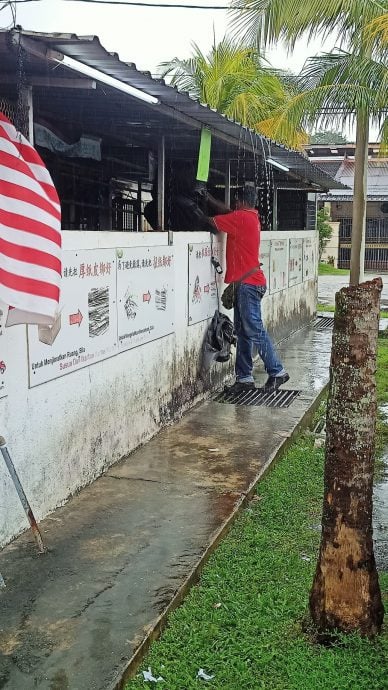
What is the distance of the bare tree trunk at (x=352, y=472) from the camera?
11.1 ft

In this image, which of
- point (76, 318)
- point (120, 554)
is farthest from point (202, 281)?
point (120, 554)

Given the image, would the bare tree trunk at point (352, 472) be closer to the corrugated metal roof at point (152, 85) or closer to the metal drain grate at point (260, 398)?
the corrugated metal roof at point (152, 85)

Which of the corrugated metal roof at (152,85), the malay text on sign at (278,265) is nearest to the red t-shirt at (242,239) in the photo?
the corrugated metal roof at (152,85)

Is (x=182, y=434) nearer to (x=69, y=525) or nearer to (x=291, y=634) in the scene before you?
(x=69, y=525)

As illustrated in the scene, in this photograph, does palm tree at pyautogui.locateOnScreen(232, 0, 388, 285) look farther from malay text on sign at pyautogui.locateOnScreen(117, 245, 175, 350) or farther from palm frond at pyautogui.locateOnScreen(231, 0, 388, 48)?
malay text on sign at pyautogui.locateOnScreen(117, 245, 175, 350)

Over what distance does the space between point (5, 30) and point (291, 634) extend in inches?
125

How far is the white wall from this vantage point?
425cm

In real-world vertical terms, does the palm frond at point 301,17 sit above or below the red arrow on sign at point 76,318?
above

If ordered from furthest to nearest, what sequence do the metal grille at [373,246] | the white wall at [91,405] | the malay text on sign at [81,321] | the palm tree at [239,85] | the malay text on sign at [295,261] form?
the metal grille at [373,246]
the palm tree at [239,85]
the malay text on sign at [295,261]
the malay text on sign at [81,321]
the white wall at [91,405]

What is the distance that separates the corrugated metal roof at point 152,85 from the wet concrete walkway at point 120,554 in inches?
106

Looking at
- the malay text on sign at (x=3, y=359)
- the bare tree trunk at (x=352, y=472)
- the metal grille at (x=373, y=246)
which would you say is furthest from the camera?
the metal grille at (x=373, y=246)

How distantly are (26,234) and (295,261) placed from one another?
10.0m

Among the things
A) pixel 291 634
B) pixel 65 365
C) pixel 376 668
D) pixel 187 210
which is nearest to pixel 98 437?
pixel 65 365

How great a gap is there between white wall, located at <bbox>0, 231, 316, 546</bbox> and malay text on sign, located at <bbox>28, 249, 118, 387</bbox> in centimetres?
8
